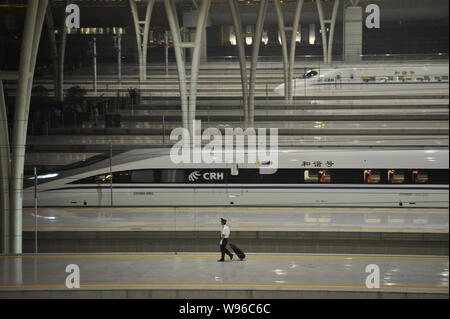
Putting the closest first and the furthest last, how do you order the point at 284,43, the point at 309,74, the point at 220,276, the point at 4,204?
the point at 220,276 → the point at 4,204 → the point at 284,43 → the point at 309,74

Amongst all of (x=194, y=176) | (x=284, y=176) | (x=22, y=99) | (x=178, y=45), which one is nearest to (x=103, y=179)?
(x=194, y=176)

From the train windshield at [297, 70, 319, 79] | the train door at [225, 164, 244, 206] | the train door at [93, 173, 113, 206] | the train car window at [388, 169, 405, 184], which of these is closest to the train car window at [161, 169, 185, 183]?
the train door at [225, 164, 244, 206]

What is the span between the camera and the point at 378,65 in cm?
2002

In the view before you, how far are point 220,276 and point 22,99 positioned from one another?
435 centimetres

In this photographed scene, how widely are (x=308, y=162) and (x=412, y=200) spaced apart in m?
2.21

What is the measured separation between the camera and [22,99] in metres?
11.7

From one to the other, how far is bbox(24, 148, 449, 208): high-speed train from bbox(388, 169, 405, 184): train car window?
20 millimetres

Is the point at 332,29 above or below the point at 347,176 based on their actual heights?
above

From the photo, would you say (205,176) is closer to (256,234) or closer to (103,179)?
(103,179)

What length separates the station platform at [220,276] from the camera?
9047 mm

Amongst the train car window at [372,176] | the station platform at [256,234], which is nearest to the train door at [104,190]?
the station platform at [256,234]

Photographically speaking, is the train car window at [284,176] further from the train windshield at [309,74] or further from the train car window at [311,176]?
the train windshield at [309,74]

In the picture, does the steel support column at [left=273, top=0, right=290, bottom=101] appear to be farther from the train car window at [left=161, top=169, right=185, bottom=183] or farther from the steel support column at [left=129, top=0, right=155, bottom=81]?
the train car window at [left=161, top=169, right=185, bottom=183]
